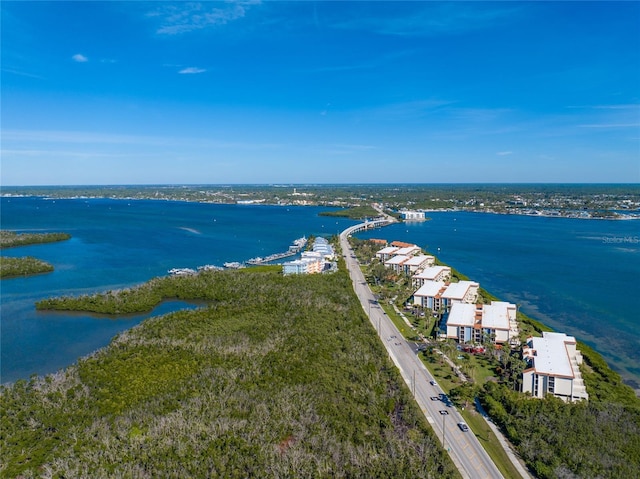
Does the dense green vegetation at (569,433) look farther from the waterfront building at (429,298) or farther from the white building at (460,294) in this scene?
the waterfront building at (429,298)

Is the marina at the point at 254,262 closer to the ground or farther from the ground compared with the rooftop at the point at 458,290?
closer to the ground

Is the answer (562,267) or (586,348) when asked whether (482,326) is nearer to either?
(586,348)

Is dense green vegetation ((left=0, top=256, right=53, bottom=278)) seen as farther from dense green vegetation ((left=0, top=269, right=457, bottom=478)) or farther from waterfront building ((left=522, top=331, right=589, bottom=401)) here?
waterfront building ((left=522, top=331, right=589, bottom=401))

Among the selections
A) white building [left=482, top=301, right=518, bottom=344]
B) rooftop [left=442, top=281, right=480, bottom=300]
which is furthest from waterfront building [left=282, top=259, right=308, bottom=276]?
white building [left=482, top=301, right=518, bottom=344]

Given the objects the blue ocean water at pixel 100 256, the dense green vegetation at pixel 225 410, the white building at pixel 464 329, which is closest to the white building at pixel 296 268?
the blue ocean water at pixel 100 256

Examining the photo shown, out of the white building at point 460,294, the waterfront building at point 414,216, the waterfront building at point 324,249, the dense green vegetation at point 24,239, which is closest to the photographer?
the white building at point 460,294

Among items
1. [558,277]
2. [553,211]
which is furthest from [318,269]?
[553,211]

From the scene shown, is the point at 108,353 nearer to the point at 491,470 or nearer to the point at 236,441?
the point at 236,441
